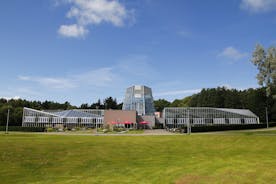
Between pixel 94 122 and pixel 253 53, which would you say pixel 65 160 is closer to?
pixel 253 53

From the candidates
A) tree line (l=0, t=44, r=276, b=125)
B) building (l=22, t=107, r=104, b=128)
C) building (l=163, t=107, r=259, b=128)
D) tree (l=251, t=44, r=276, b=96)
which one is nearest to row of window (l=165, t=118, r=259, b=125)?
building (l=163, t=107, r=259, b=128)

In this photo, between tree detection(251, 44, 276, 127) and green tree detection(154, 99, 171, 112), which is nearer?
tree detection(251, 44, 276, 127)

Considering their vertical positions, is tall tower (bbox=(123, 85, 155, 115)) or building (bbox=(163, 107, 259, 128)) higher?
tall tower (bbox=(123, 85, 155, 115))

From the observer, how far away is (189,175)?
39.9 feet

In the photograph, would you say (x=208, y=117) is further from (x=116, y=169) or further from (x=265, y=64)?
(x=116, y=169)

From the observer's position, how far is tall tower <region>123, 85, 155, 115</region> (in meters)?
88.8

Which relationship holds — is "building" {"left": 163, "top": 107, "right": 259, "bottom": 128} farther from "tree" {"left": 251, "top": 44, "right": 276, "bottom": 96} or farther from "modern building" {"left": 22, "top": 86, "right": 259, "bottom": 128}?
"tree" {"left": 251, "top": 44, "right": 276, "bottom": 96}

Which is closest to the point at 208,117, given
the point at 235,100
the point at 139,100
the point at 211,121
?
the point at 211,121

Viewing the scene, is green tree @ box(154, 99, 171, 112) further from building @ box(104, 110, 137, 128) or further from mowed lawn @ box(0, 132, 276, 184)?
mowed lawn @ box(0, 132, 276, 184)

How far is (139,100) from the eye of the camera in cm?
9056

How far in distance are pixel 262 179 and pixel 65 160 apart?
12.6m

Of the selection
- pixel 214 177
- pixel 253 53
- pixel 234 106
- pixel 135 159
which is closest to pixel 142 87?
pixel 234 106

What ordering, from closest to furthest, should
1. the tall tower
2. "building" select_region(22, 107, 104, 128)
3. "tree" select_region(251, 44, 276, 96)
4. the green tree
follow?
"tree" select_region(251, 44, 276, 96)
"building" select_region(22, 107, 104, 128)
the tall tower
the green tree

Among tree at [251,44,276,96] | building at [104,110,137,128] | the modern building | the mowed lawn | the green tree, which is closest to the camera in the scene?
the mowed lawn
